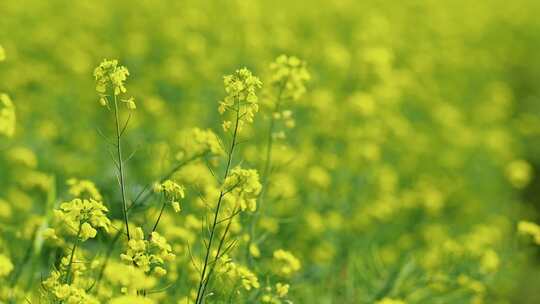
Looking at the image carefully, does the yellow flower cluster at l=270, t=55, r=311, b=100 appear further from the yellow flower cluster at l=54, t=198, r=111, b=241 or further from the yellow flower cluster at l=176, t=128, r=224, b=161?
the yellow flower cluster at l=54, t=198, r=111, b=241

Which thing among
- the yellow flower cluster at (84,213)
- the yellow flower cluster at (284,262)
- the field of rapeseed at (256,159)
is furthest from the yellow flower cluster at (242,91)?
the yellow flower cluster at (284,262)

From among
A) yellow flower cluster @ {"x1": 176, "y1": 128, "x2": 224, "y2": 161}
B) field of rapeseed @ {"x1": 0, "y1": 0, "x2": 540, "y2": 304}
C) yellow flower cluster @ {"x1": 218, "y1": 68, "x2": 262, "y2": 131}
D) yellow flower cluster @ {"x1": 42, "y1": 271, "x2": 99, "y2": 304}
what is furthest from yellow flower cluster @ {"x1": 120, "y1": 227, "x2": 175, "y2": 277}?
yellow flower cluster @ {"x1": 176, "y1": 128, "x2": 224, "y2": 161}

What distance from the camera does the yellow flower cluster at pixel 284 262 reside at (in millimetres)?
3039

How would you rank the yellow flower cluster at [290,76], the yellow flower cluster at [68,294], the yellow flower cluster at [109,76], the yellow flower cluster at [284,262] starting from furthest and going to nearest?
1. the yellow flower cluster at [290,76]
2. the yellow flower cluster at [284,262]
3. the yellow flower cluster at [109,76]
4. the yellow flower cluster at [68,294]

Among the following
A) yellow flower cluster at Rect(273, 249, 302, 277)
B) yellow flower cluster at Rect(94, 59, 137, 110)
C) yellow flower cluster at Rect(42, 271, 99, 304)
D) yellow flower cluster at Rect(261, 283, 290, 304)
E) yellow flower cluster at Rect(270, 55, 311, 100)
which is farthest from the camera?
yellow flower cluster at Rect(270, 55, 311, 100)

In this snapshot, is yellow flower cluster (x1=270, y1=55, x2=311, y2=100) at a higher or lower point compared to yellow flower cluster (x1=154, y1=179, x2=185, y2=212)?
higher

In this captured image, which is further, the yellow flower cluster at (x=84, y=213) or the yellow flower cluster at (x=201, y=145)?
the yellow flower cluster at (x=201, y=145)

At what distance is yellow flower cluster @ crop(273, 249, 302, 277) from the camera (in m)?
3.04

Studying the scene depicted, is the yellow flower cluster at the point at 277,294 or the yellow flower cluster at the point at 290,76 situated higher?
the yellow flower cluster at the point at 290,76

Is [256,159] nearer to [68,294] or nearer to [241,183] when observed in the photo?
[241,183]

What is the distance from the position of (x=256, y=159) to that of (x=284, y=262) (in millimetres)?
1694

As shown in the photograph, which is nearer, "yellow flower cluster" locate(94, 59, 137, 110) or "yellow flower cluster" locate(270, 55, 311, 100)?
"yellow flower cluster" locate(94, 59, 137, 110)

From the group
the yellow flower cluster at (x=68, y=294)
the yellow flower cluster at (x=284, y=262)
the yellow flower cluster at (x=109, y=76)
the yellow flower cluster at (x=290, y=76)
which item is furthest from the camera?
the yellow flower cluster at (x=290, y=76)

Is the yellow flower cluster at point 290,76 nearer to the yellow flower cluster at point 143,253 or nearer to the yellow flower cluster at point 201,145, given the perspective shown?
the yellow flower cluster at point 201,145
